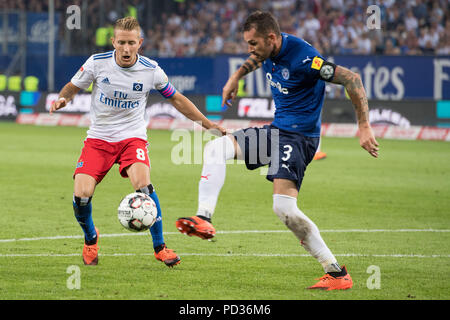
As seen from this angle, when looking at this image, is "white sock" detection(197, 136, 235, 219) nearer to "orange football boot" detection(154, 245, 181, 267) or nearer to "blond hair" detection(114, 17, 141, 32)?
"orange football boot" detection(154, 245, 181, 267)

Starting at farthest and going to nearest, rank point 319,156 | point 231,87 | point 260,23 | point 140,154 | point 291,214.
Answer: point 319,156
point 140,154
point 231,87
point 291,214
point 260,23

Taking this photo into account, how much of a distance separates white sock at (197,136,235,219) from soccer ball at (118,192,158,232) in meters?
0.99

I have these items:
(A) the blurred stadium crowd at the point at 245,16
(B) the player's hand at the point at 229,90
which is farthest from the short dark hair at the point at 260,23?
(A) the blurred stadium crowd at the point at 245,16

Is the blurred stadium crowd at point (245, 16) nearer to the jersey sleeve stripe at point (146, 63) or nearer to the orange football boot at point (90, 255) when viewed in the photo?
the jersey sleeve stripe at point (146, 63)

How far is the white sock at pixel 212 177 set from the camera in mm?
5801

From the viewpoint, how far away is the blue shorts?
634 cm

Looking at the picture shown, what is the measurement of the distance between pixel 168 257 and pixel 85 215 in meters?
0.84

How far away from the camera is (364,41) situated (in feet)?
87.9

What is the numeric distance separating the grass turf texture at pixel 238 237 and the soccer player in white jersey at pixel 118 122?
1.36 ft

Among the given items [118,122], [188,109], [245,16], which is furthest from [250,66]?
[245,16]

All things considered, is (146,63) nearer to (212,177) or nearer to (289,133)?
(289,133)

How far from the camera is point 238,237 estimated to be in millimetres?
8859
